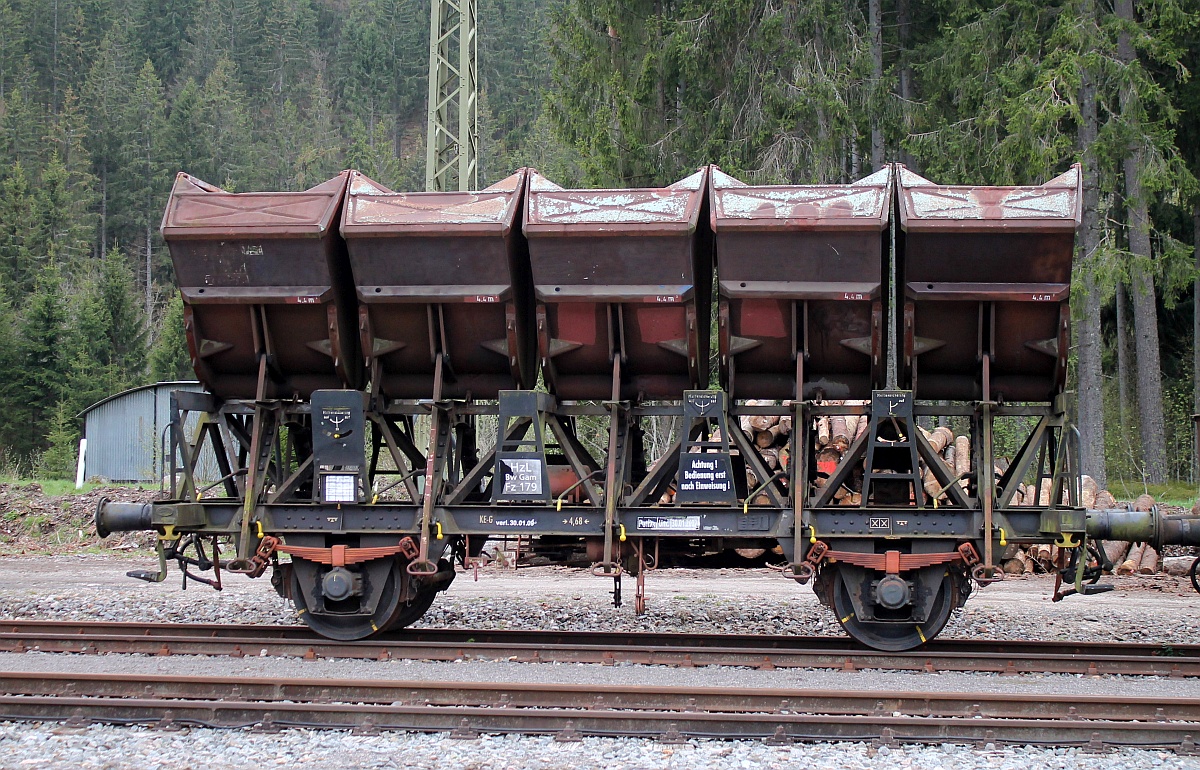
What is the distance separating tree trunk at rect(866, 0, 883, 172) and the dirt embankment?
57.8ft

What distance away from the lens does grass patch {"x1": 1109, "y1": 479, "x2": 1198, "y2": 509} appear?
62.5 ft

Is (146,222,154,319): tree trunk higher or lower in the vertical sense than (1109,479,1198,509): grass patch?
higher

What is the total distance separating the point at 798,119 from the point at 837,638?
15.5 m

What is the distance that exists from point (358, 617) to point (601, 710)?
351cm

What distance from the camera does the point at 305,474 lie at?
32.4ft

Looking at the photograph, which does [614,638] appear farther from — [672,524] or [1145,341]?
[1145,341]

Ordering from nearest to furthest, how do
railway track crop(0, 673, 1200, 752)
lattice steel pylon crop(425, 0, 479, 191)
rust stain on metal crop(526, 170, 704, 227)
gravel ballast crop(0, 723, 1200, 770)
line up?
gravel ballast crop(0, 723, 1200, 770) → railway track crop(0, 673, 1200, 752) → rust stain on metal crop(526, 170, 704, 227) → lattice steel pylon crop(425, 0, 479, 191)

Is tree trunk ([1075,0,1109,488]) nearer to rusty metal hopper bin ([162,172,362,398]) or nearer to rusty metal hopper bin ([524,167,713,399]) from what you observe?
rusty metal hopper bin ([524,167,713,399])

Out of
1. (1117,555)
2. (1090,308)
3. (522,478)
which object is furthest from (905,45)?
(522,478)

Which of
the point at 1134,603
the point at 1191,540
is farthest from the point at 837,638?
the point at 1134,603

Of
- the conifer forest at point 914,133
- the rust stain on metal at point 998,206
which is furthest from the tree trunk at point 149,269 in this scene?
the rust stain on metal at point 998,206

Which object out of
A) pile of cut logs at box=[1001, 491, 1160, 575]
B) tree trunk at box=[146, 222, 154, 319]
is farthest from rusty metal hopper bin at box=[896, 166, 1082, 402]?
tree trunk at box=[146, 222, 154, 319]

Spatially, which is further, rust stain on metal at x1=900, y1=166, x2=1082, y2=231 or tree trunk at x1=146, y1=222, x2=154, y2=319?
tree trunk at x1=146, y1=222, x2=154, y2=319

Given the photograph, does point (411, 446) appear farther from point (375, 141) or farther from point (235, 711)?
point (375, 141)
